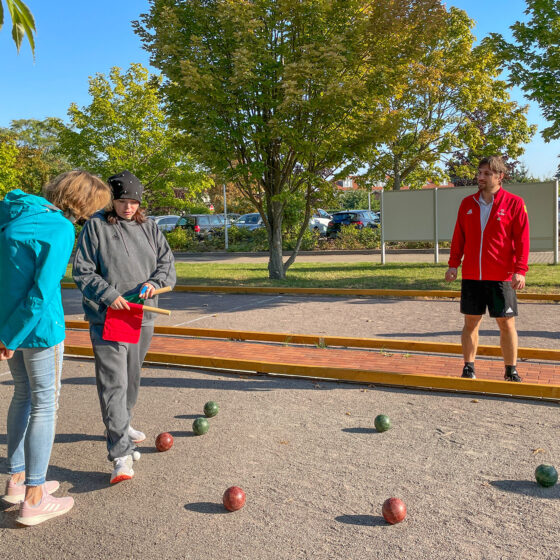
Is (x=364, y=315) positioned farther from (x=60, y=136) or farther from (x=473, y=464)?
(x=60, y=136)

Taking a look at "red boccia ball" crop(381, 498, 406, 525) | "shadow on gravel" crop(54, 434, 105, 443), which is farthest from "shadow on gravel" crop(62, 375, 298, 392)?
"red boccia ball" crop(381, 498, 406, 525)

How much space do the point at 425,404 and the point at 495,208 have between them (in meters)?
1.94

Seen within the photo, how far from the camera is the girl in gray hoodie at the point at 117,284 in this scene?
12.6 feet

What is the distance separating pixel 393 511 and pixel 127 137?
86.8ft

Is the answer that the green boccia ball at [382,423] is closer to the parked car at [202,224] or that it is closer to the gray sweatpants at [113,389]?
the gray sweatpants at [113,389]

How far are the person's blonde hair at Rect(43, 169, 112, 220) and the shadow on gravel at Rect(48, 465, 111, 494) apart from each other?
171 cm

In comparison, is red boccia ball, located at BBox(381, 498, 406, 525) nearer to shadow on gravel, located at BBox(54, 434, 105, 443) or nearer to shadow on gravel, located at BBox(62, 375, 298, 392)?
shadow on gravel, located at BBox(54, 434, 105, 443)

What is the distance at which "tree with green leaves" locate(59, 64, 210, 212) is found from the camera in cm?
2666

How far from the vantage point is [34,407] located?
341 cm

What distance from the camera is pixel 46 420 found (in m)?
3.43

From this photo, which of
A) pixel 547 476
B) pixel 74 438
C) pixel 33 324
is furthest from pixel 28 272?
pixel 547 476

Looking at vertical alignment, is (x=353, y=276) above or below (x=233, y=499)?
above

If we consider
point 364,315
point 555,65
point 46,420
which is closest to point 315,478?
point 46,420

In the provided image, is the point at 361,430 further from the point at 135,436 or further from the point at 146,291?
the point at 146,291
